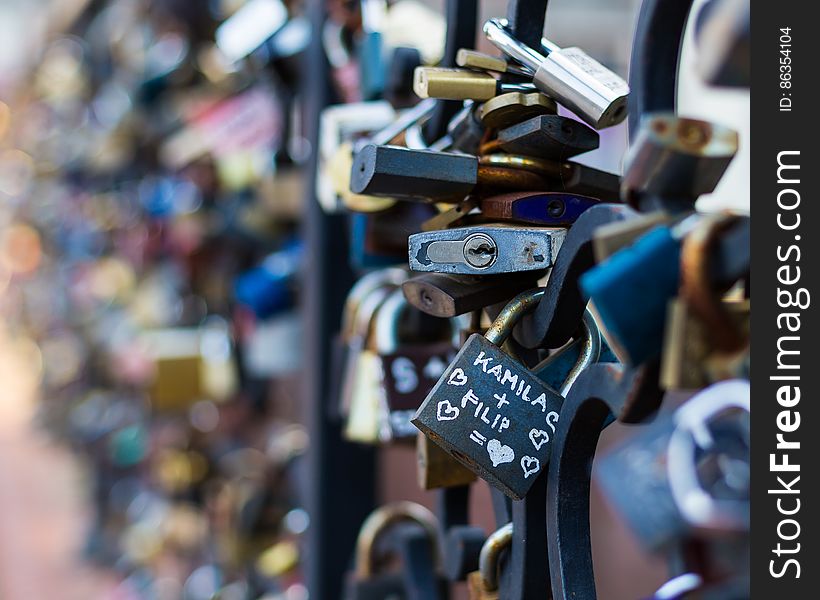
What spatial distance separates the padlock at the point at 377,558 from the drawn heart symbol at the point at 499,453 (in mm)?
272

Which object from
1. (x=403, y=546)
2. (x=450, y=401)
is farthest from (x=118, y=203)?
(x=450, y=401)

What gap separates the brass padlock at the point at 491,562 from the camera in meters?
0.45

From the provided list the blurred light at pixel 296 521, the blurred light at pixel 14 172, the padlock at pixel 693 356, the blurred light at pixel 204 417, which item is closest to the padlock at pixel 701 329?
the padlock at pixel 693 356

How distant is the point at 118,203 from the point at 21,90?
2.65m

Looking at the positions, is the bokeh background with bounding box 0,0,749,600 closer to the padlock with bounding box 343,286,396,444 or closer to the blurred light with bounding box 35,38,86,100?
the blurred light with bounding box 35,38,86,100

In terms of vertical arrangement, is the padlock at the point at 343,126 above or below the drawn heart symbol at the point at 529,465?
above

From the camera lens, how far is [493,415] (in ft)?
1.22

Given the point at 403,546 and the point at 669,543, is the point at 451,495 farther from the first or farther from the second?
the point at 669,543

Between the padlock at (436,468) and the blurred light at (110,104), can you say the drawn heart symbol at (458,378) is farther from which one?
the blurred light at (110,104)

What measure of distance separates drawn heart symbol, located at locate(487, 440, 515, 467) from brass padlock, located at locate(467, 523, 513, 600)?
0.09m

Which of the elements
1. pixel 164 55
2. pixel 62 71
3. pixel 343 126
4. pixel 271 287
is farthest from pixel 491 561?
pixel 62 71

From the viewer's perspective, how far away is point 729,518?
62 centimetres

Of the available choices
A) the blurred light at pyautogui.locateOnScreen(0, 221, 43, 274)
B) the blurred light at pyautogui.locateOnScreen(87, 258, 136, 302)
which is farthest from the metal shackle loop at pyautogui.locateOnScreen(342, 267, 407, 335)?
the blurred light at pyautogui.locateOnScreen(0, 221, 43, 274)

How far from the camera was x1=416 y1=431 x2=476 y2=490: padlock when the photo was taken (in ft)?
1.58
